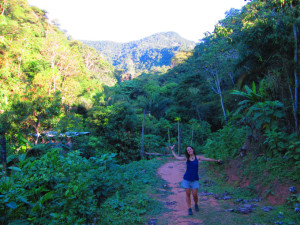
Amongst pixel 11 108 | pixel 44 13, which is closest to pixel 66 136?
pixel 11 108

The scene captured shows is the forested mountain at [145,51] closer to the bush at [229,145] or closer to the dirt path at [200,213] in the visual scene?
the bush at [229,145]

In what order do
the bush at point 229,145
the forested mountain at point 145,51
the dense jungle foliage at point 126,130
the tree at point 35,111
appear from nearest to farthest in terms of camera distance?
1. the dense jungle foliage at point 126,130
2. the bush at point 229,145
3. the tree at point 35,111
4. the forested mountain at point 145,51

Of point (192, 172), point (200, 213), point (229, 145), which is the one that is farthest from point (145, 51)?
point (200, 213)

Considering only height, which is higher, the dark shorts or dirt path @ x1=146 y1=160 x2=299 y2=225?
the dark shorts

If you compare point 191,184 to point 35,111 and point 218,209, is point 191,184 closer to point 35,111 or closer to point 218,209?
point 218,209

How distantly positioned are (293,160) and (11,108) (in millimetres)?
11645

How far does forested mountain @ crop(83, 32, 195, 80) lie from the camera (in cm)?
9556

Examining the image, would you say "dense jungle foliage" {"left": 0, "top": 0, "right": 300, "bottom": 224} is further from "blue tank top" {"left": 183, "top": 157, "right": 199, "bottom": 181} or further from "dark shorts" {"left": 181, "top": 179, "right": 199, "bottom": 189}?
"blue tank top" {"left": 183, "top": 157, "right": 199, "bottom": 181}

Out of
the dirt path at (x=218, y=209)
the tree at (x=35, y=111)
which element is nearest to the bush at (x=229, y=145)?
the dirt path at (x=218, y=209)

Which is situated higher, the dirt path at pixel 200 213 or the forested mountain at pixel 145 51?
the forested mountain at pixel 145 51

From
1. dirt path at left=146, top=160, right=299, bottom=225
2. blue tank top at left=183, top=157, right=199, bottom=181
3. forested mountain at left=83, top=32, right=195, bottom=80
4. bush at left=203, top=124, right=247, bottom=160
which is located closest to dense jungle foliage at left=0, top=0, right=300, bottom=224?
bush at left=203, top=124, right=247, bottom=160

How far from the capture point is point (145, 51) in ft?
423

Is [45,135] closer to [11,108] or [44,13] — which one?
[11,108]

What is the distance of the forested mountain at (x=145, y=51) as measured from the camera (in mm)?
95562
